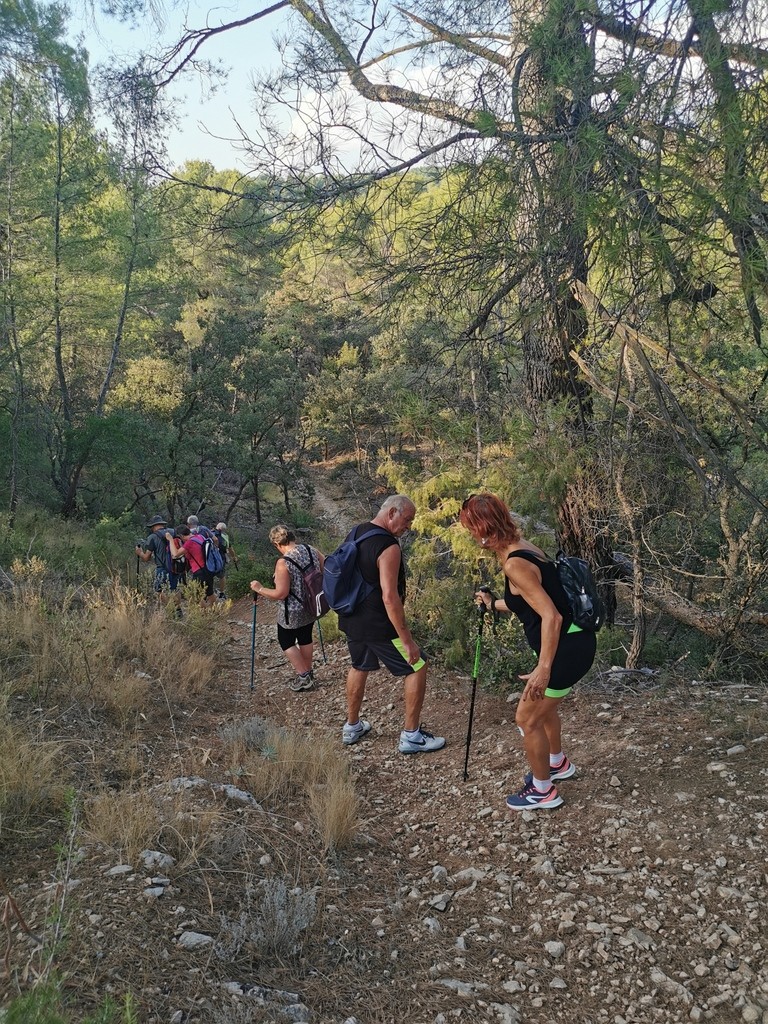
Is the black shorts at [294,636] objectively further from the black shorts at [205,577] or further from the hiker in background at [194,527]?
the hiker in background at [194,527]

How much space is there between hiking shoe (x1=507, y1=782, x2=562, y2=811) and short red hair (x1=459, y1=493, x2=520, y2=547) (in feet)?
4.86

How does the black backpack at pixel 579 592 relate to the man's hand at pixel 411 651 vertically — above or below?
above

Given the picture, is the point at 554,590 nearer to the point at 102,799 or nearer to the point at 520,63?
the point at 102,799

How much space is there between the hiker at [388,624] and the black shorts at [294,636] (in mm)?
1348

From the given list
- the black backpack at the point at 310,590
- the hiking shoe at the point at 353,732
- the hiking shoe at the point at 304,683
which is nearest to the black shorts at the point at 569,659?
the hiking shoe at the point at 353,732

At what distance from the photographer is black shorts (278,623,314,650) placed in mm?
6116

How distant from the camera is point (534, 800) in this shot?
148 inches

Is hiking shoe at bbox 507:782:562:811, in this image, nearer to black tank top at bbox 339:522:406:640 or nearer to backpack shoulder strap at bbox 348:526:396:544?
black tank top at bbox 339:522:406:640

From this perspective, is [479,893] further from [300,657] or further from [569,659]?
[300,657]

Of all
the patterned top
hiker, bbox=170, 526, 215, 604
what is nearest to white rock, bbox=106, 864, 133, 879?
the patterned top

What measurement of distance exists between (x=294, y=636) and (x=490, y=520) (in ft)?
10.7

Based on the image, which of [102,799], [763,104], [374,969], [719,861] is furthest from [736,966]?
[763,104]

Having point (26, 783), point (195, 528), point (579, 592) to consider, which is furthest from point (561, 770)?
point (195, 528)

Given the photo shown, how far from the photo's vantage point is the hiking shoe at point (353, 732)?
4973 mm
